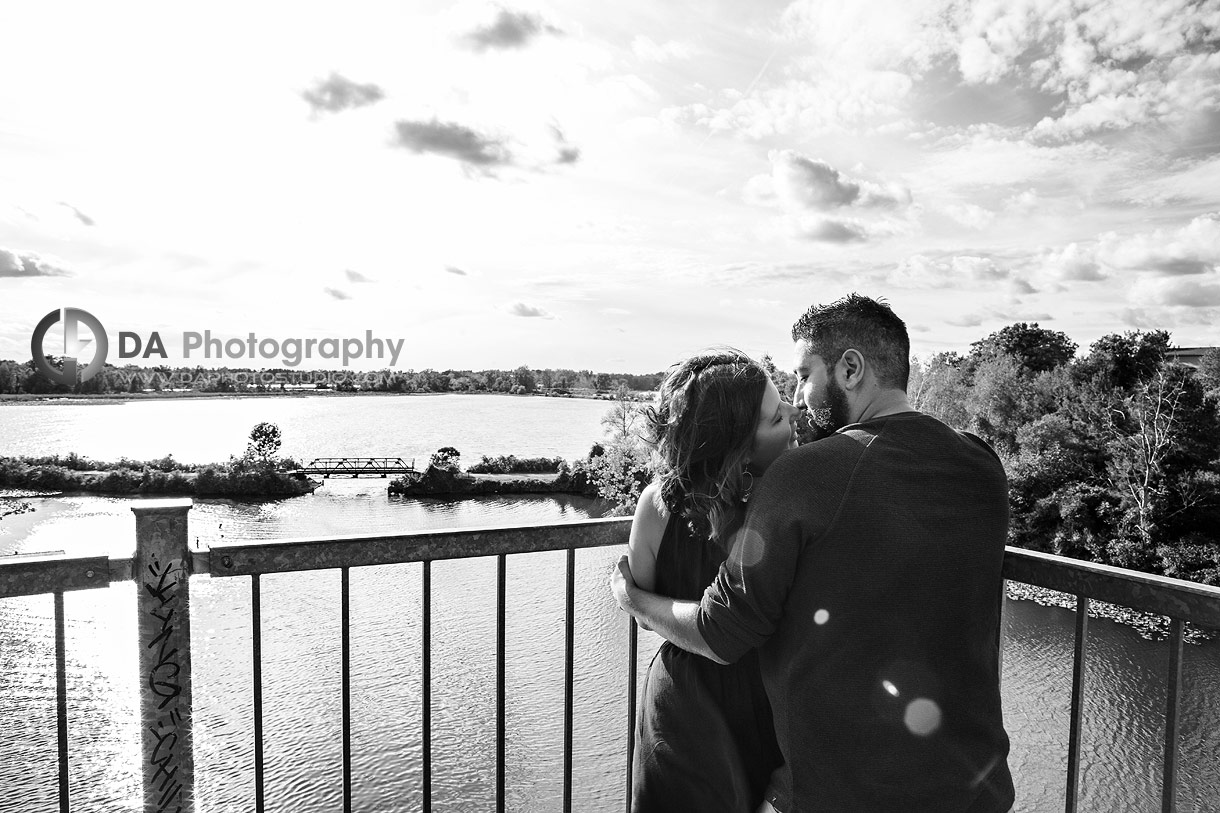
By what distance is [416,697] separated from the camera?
2131 centimetres

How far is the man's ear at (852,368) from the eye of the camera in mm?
1697

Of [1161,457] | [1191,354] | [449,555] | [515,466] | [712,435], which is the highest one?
[1191,354]

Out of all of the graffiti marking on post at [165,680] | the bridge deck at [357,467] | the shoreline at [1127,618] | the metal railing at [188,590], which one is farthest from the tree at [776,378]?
the bridge deck at [357,467]

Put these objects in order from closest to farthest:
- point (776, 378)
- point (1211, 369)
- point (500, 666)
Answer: point (500, 666) → point (776, 378) → point (1211, 369)

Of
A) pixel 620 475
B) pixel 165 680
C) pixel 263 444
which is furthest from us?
pixel 263 444

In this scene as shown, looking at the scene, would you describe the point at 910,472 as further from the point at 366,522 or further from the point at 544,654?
the point at 366,522

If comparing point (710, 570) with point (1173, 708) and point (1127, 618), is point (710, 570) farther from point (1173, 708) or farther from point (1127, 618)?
point (1127, 618)

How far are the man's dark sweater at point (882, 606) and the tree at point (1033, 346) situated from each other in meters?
53.6

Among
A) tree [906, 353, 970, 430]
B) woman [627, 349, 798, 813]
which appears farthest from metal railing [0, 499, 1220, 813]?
tree [906, 353, 970, 430]

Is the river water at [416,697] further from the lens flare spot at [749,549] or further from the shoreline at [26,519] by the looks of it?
the lens flare spot at [749,549]

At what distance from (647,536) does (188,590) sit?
3.57ft

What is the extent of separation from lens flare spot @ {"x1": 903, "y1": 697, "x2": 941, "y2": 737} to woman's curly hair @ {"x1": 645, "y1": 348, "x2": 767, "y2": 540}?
18.6 inches

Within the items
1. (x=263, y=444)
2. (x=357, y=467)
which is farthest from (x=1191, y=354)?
(x=263, y=444)

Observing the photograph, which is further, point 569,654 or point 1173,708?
point 569,654
